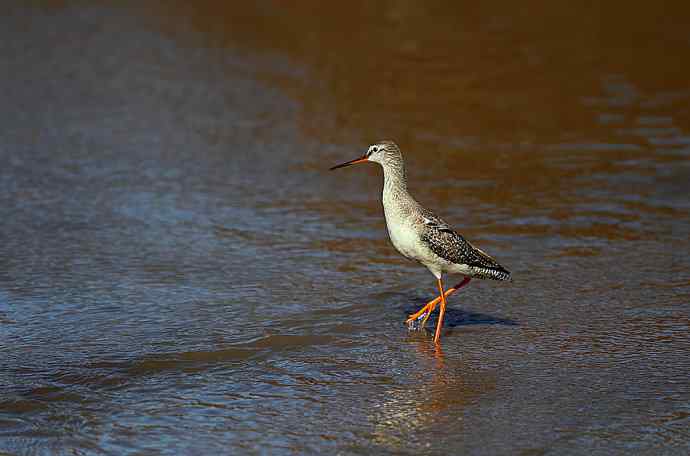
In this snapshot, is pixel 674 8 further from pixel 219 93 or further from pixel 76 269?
pixel 76 269

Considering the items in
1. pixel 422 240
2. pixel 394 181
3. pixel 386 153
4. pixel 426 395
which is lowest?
pixel 426 395

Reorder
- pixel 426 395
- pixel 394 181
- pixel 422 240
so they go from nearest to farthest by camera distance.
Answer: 1. pixel 426 395
2. pixel 422 240
3. pixel 394 181

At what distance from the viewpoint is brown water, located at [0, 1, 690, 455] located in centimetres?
580

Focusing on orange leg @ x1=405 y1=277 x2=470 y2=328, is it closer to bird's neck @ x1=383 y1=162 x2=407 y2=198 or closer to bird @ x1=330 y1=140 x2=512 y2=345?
bird @ x1=330 y1=140 x2=512 y2=345

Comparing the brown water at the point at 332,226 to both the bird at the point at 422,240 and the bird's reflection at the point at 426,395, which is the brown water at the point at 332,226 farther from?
the bird at the point at 422,240

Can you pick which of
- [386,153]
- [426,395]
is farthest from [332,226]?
[426,395]

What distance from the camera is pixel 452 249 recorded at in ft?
23.5

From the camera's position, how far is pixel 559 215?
33.0ft

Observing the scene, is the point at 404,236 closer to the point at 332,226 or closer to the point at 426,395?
the point at 426,395

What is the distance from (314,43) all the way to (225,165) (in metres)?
4.77

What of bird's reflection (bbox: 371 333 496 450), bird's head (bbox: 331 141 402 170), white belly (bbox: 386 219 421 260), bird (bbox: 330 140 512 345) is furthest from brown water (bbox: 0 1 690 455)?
bird's head (bbox: 331 141 402 170)

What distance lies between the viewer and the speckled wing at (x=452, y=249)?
712 centimetres

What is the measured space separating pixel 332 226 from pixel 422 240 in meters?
2.68

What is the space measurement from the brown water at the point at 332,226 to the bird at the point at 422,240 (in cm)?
32
